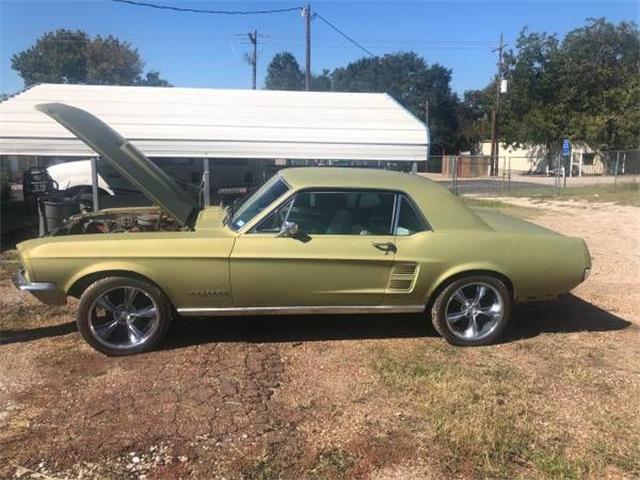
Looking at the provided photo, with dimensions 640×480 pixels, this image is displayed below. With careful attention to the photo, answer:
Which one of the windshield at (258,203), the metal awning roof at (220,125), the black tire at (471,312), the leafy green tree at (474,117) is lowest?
the black tire at (471,312)

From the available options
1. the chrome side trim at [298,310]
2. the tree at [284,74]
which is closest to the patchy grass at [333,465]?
the chrome side trim at [298,310]

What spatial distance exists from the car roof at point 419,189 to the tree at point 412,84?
71.2m

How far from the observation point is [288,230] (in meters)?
4.75

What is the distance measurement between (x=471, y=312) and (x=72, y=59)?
72494mm

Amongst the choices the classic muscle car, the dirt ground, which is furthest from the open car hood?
the dirt ground

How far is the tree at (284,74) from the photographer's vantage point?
303 ft

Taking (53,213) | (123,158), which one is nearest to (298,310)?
(123,158)

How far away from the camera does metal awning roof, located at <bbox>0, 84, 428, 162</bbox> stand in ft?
34.4

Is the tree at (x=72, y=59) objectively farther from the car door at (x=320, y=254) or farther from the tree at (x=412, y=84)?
the car door at (x=320, y=254)

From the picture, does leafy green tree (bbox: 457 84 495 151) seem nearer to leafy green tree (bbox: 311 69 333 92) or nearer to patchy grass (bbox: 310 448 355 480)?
leafy green tree (bbox: 311 69 333 92)

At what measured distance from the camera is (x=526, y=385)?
14.5 ft

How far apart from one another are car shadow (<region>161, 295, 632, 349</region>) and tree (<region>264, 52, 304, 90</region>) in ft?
289

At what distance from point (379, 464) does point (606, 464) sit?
125cm

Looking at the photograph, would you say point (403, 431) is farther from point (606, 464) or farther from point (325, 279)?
point (325, 279)
